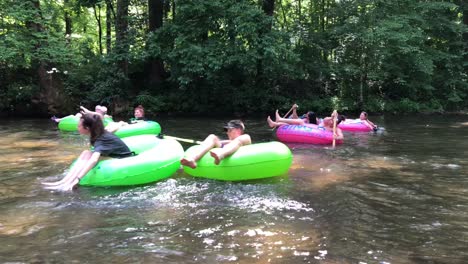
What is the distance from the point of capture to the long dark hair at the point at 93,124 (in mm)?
6105

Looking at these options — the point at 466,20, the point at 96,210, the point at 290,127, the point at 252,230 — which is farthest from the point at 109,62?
the point at 466,20

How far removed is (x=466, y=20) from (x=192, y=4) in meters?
13.9

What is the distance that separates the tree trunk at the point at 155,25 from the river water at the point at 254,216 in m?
10.9

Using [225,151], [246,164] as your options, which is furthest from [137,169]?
[246,164]

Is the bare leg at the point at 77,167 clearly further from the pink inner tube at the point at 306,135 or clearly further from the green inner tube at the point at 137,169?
the pink inner tube at the point at 306,135

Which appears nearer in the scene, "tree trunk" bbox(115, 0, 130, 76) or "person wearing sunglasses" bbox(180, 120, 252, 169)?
"person wearing sunglasses" bbox(180, 120, 252, 169)

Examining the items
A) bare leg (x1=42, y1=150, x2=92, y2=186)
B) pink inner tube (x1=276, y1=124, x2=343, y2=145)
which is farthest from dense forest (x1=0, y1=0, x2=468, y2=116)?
bare leg (x1=42, y1=150, x2=92, y2=186)

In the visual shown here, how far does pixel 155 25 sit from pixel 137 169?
13.7 metres

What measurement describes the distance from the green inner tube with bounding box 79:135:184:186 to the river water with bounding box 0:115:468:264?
5.0 inches

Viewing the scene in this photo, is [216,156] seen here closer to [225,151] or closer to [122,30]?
[225,151]

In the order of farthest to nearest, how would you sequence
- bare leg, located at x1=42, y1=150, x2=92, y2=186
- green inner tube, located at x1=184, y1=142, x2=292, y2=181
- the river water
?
green inner tube, located at x1=184, y1=142, x2=292, y2=181 → bare leg, located at x1=42, y1=150, x2=92, y2=186 → the river water

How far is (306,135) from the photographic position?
1034 cm

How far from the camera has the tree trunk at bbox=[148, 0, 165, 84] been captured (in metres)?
18.8

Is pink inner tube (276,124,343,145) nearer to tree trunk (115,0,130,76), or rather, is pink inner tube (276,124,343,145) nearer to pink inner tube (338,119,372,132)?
pink inner tube (338,119,372,132)
